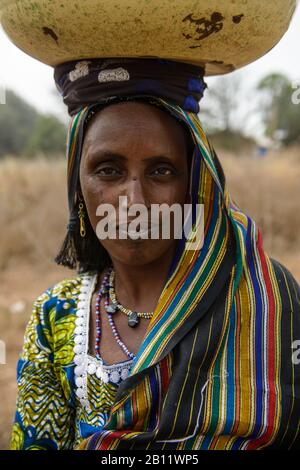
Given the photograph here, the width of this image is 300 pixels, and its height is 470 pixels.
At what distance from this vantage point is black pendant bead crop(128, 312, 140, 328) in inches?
63.9

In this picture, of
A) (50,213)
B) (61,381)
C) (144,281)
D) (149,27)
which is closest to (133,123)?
(149,27)

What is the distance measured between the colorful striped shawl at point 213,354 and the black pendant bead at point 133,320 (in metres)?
0.13

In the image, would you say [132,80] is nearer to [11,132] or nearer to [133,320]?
[133,320]

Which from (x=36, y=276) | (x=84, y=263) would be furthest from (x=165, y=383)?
(x=36, y=276)

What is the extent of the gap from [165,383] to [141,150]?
23.6 inches

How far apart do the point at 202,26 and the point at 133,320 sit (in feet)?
2.67

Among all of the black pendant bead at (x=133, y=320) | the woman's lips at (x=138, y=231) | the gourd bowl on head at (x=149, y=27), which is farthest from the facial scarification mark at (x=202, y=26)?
the black pendant bead at (x=133, y=320)

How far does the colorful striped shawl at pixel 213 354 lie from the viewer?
4.59 ft

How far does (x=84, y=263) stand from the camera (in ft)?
6.01

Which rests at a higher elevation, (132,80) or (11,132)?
(11,132)

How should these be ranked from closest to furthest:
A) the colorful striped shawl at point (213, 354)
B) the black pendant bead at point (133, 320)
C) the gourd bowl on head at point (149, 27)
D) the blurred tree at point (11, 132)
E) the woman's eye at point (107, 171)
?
the gourd bowl on head at point (149, 27) < the colorful striped shawl at point (213, 354) < the woman's eye at point (107, 171) < the black pendant bead at point (133, 320) < the blurred tree at point (11, 132)

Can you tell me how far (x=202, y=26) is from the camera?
131 cm

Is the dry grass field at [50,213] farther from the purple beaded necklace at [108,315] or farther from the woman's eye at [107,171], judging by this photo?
the woman's eye at [107,171]

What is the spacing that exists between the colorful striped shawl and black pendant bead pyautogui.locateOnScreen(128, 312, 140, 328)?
0.44ft
